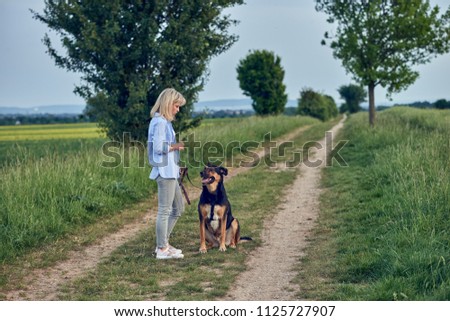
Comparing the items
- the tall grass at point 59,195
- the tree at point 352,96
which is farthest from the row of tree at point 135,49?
the tree at point 352,96

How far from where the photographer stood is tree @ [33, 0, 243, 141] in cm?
1762

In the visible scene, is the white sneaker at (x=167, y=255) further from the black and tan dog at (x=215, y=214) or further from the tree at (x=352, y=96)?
the tree at (x=352, y=96)

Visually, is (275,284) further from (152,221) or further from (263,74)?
(263,74)

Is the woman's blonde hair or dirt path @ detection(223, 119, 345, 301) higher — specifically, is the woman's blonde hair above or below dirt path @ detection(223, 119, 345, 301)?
above

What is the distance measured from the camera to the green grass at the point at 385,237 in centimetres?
625

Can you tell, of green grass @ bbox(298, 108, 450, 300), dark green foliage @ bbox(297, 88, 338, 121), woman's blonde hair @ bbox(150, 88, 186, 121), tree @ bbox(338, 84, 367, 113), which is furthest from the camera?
tree @ bbox(338, 84, 367, 113)

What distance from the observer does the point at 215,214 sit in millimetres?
8445

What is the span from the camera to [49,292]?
6.90 metres

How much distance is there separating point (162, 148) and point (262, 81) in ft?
128

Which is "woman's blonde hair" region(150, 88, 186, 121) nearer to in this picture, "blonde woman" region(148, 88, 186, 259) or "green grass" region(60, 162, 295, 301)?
"blonde woman" region(148, 88, 186, 259)

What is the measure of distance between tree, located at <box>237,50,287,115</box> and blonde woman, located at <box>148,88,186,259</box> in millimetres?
38413

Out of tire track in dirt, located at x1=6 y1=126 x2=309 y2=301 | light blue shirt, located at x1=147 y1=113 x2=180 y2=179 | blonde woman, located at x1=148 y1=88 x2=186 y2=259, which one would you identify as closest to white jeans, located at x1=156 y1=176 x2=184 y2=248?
blonde woman, located at x1=148 y1=88 x2=186 y2=259

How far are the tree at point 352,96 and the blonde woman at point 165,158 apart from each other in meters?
108
